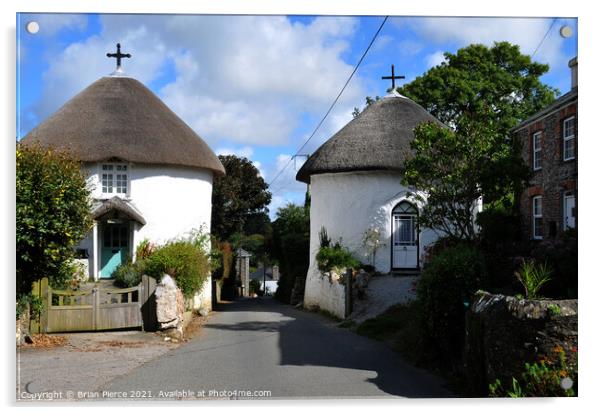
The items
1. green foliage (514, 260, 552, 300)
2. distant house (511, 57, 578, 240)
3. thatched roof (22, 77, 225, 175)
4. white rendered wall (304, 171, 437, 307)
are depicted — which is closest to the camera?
green foliage (514, 260, 552, 300)

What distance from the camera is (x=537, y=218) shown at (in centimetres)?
1311

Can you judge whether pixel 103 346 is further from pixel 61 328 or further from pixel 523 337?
pixel 523 337

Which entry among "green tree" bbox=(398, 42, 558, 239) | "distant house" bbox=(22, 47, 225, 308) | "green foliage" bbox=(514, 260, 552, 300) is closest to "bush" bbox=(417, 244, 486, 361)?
"green foliage" bbox=(514, 260, 552, 300)

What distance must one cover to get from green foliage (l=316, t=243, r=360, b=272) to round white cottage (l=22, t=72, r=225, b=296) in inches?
138

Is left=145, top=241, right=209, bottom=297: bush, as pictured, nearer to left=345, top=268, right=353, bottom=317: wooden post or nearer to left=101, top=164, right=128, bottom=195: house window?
left=101, top=164, right=128, bottom=195: house window

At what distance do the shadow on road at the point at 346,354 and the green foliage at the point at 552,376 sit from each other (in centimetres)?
96

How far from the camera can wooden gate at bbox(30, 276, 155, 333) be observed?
9.26m

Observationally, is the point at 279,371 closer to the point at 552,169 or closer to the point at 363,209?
the point at 552,169

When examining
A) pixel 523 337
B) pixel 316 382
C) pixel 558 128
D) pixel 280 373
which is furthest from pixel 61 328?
pixel 558 128

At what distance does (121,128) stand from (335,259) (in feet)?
20.8

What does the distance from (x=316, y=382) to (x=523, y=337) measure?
218 centimetres

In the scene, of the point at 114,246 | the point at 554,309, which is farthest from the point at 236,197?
the point at 554,309

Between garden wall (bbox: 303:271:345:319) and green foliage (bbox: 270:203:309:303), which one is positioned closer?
garden wall (bbox: 303:271:345:319)

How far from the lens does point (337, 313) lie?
14.5m
